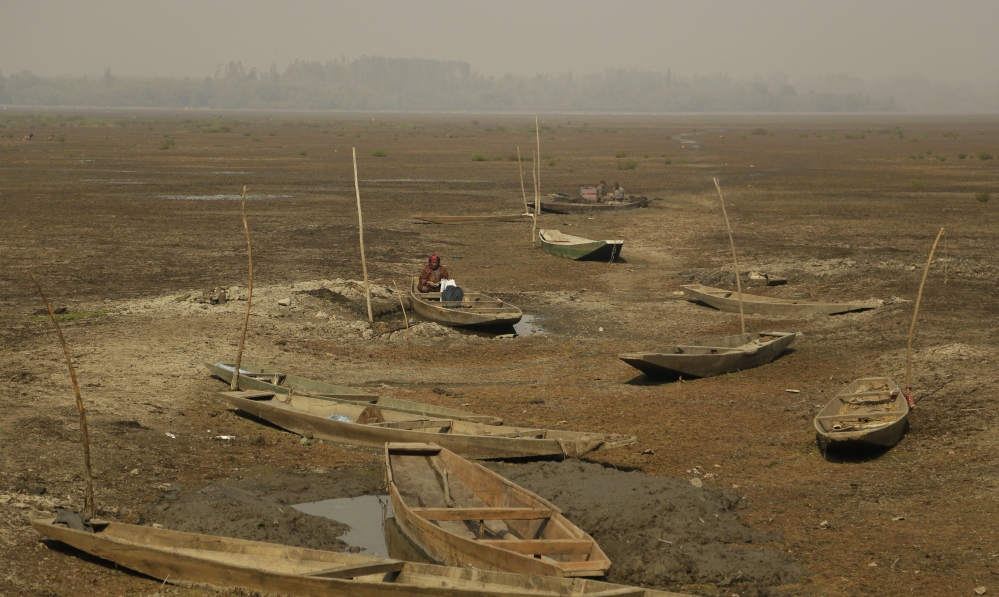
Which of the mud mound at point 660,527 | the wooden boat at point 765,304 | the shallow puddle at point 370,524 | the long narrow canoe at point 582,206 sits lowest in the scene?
the shallow puddle at point 370,524

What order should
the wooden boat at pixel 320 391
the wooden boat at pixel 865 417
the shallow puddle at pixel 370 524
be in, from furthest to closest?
the wooden boat at pixel 320 391, the wooden boat at pixel 865 417, the shallow puddle at pixel 370 524

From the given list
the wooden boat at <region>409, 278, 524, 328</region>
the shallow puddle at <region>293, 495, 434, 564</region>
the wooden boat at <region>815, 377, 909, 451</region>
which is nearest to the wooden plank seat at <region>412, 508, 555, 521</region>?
the shallow puddle at <region>293, 495, 434, 564</region>

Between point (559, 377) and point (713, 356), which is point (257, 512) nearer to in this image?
point (559, 377)

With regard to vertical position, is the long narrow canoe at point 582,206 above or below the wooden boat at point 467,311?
above

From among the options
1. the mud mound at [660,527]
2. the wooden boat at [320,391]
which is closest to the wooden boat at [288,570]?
the mud mound at [660,527]

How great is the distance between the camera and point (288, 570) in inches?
291

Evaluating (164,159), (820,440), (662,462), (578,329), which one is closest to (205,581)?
(662,462)

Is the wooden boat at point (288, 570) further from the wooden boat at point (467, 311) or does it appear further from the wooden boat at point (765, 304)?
the wooden boat at point (765, 304)

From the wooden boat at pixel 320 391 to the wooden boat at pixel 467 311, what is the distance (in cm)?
408

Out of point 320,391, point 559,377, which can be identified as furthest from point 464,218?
point 320,391

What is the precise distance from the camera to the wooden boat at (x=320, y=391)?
11531 mm

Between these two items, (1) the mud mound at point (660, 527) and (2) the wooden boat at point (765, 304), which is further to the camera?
(2) the wooden boat at point (765, 304)

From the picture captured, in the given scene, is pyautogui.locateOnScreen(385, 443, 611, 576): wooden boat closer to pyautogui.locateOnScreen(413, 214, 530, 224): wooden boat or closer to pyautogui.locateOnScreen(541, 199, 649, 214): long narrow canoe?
pyautogui.locateOnScreen(413, 214, 530, 224): wooden boat

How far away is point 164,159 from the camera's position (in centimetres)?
5712
